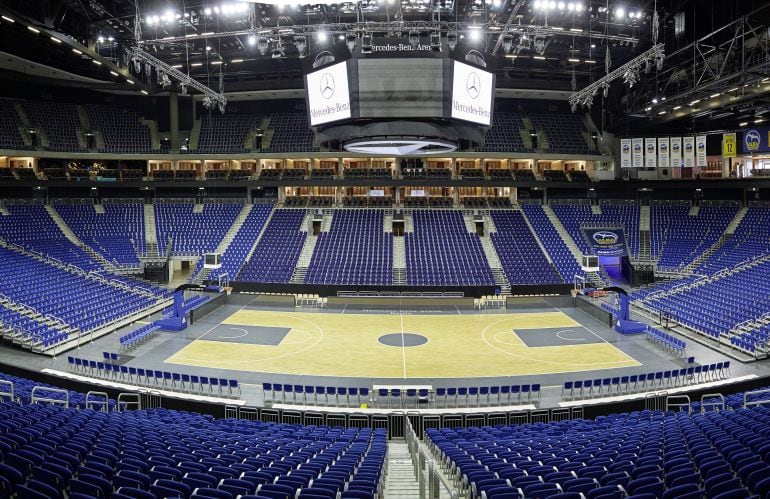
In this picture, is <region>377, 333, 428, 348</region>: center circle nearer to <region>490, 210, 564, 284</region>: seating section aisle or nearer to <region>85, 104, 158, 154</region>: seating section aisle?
<region>490, 210, 564, 284</region>: seating section aisle

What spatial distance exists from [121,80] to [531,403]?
40146mm

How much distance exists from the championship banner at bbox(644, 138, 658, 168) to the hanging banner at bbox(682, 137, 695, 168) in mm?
1637

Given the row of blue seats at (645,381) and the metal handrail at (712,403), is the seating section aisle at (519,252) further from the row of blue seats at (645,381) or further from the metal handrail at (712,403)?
the metal handrail at (712,403)

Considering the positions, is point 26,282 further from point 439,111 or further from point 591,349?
point 591,349

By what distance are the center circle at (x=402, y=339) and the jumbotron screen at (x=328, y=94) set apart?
1249 centimetres

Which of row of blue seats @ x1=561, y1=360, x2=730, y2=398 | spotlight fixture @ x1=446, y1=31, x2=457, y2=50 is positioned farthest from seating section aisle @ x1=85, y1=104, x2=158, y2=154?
row of blue seats @ x1=561, y1=360, x2=730, y2=398

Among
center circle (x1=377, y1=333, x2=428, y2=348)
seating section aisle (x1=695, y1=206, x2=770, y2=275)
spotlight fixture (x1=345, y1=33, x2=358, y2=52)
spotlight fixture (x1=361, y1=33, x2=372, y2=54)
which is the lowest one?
center circle (x1=377, y1=333, x2=428, y2=348)

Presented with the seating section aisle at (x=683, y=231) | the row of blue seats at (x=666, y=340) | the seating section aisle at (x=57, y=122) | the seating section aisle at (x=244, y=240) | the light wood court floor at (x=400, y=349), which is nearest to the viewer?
the light wood court floor at (x=400, y=349)

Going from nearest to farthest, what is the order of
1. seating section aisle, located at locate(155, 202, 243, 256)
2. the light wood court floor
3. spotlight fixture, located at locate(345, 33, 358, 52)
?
spotlight fixture, located at locate(345, 33, 358, 52), the light wood court floor, seating section aisle, located at locate(155, 202, 243, 256)

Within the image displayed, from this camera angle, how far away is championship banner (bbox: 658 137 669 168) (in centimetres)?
3462

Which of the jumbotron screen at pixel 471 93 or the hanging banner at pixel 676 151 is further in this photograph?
the hanging banner at pixel 676 151

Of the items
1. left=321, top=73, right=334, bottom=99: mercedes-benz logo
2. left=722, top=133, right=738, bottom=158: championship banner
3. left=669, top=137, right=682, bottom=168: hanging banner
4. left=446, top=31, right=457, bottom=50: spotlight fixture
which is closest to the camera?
left=321, top=73, right=334, bottom=99: mercedes-benz logo

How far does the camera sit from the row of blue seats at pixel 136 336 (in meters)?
24.9

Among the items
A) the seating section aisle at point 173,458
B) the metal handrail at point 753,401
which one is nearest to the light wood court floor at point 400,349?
the metal handrail at point 753,401
